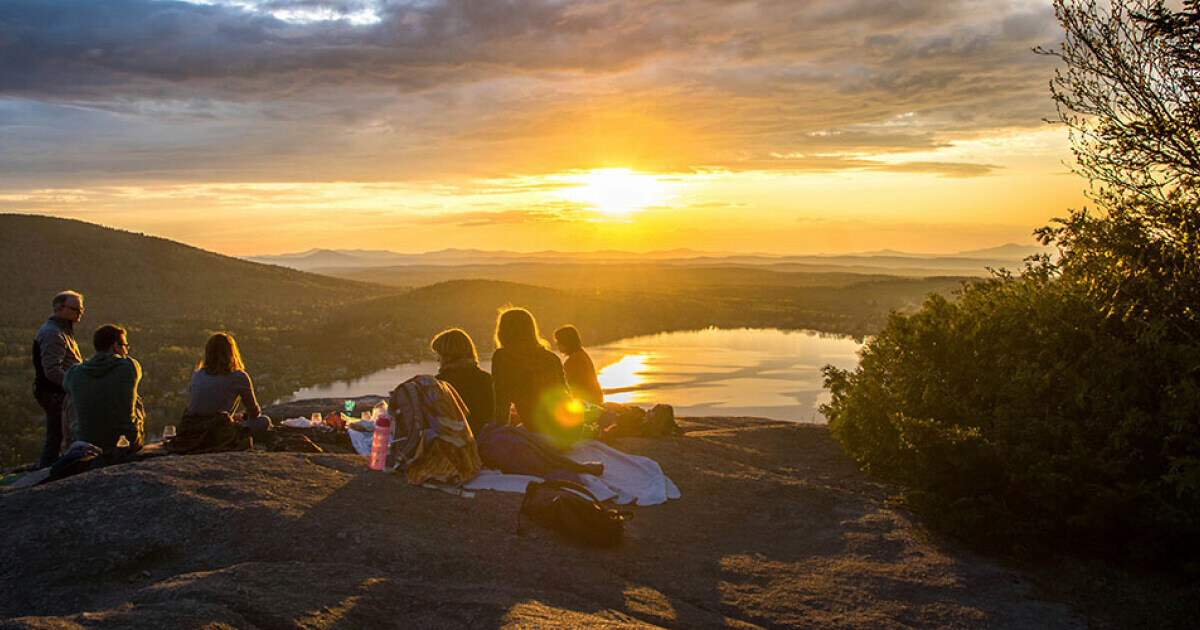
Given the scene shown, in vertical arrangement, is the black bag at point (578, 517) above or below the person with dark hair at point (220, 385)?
below

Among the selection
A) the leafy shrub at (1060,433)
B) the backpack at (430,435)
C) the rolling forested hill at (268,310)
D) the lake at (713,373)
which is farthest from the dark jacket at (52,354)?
Answer: the lake at (713,373)

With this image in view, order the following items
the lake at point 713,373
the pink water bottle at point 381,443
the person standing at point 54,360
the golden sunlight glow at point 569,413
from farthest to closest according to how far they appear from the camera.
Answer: the lake at point 713,373, the person standing at point 54,360, the golden sunlight glow at point 569,413, the pink water bottle at point 381,443

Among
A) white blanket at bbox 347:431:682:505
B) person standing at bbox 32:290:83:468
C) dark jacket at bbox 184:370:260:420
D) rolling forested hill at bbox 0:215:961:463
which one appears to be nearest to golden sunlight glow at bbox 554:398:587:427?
white blanket at bbox 347:431:682:505

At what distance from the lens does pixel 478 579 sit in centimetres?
596

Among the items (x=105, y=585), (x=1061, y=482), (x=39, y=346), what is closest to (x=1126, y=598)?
(x=1061, y=482)

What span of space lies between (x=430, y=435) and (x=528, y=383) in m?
1.41

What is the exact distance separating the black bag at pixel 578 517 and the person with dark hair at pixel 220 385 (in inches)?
142

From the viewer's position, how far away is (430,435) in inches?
314

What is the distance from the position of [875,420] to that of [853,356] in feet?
89.9

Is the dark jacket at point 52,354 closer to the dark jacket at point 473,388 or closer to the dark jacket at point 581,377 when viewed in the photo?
the dark jacket at point 473,388

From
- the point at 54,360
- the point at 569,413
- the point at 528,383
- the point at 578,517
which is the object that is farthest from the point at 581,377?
the point at 54,360

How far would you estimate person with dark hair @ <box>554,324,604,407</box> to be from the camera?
34.7 feet

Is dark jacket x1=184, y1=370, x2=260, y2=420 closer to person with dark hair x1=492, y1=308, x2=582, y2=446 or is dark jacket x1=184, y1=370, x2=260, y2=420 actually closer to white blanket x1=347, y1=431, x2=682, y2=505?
white blanket x1=347, y1=431, x2=682, y2=505

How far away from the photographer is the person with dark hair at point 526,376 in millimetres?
8977
